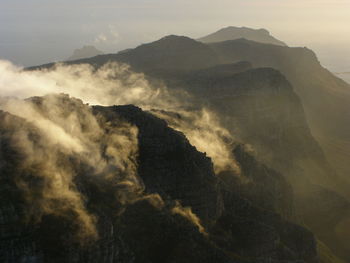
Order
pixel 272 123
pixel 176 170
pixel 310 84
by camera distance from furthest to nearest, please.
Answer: pixel 310 84
pixel 272 123
pixel 176 170

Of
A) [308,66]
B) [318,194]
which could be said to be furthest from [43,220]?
[308,66]

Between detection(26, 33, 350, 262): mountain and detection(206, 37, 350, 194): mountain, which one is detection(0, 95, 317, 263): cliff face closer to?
detection(26, 33, 350, 262): mountain

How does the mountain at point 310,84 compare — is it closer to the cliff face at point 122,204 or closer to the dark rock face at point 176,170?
the cliff face at point 122,204

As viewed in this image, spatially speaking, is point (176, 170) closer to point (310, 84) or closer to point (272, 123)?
point (272, 123)

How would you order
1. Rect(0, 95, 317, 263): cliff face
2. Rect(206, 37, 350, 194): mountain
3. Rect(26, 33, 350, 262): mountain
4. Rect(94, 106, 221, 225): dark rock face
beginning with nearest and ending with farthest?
Rect(0, 95, 317, 263): cliff face < Rect(94, 106, 221, 225): dark rock face < Rect(26, 33, 350, 262): mountain < Rect(206, 37, 350, 194): mountain

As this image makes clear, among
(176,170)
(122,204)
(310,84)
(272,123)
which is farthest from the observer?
(310,84)

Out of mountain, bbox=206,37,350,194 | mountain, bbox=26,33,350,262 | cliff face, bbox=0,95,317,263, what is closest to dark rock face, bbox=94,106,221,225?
cliff face, bbox=0,95,317,263

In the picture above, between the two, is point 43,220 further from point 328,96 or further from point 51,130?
point 328,96

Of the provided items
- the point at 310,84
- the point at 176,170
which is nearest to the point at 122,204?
the point at 176,170

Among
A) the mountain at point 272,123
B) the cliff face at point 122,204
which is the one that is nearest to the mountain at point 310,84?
the mountain at point 272,123

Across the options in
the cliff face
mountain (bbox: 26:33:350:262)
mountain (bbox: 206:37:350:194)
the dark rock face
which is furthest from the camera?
mountain (bbox: 206:37:350:194)
